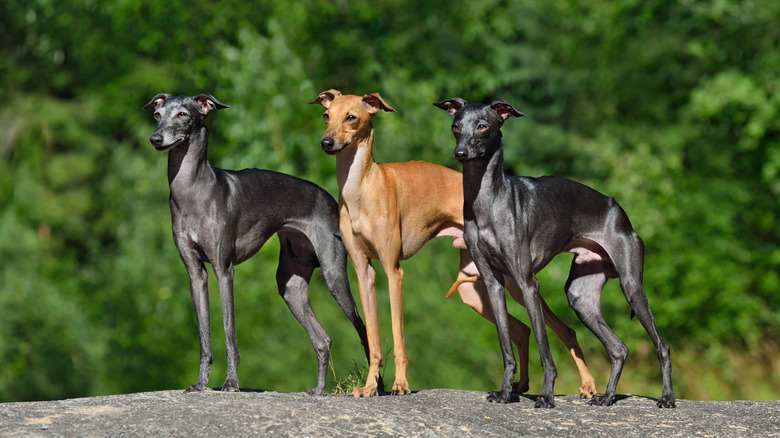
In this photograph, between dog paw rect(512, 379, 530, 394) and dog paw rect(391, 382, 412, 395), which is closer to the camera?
dog paw rect(391, 382, 412, 395)

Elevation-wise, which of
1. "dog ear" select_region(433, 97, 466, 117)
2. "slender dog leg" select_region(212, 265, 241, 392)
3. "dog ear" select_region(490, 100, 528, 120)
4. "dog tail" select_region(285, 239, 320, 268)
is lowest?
"slender dog leg" select_region(212, 265, 241, 392)

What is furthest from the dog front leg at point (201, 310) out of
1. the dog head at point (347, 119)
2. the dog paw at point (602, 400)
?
the dog paw at point (602, 400)

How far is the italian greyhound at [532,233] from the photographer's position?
26.5ft

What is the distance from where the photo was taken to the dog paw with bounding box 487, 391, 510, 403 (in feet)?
27.1

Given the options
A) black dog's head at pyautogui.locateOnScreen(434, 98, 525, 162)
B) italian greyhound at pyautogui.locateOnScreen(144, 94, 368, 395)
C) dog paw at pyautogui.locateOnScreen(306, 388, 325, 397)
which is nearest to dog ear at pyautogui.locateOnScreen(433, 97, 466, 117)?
black dog's head at pyautogui.locateOnScreen(434, 98, 525, 162)

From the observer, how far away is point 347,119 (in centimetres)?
812

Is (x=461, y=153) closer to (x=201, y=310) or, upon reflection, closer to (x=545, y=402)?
(x=545, y=402)

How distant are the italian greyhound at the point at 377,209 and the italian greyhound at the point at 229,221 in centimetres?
29

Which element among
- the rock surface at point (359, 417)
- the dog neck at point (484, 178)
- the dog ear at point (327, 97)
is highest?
the dog ear at point (327, 97)

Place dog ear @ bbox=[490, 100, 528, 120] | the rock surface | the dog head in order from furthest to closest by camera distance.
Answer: dog ear @ bbox=[490, 100, 528, 120] → the dog head → the rock surface

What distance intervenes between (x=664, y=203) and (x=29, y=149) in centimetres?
1781

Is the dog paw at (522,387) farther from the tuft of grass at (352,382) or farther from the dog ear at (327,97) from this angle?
the dog ear at (327,97)

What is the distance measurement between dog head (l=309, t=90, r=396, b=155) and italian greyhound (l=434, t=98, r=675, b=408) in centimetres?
58

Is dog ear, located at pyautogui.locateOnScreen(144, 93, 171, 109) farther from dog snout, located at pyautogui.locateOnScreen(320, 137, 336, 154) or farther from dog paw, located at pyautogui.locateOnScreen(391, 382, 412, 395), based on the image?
dog paw, located at pyautogui.locateOnScreen(391, 382, 412, 395)
